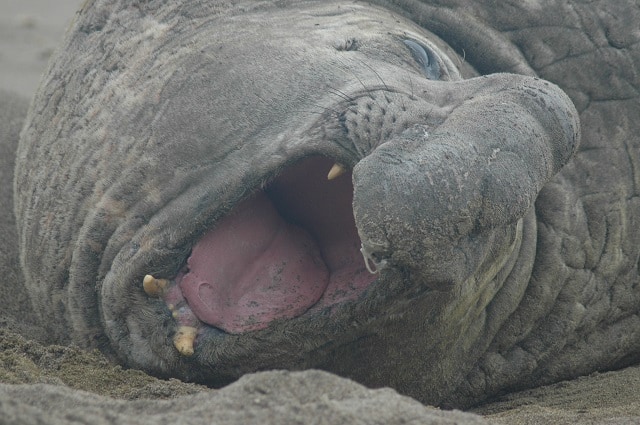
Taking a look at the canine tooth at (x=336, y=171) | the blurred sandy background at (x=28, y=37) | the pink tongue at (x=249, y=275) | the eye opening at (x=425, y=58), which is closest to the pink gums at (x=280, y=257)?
the pink tongue at (x=249, y=275)

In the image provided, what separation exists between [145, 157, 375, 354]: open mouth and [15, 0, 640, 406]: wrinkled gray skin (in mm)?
55

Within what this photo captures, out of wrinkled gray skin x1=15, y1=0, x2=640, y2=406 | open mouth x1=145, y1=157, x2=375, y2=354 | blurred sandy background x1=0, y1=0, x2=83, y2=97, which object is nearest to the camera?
wrinkled gray skin x1=15, y1=0, x2=640, y2=406

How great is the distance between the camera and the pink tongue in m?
3.00

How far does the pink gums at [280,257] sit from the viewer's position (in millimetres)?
3004

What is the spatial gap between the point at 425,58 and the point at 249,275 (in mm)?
1035

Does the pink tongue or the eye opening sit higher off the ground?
the eye opening

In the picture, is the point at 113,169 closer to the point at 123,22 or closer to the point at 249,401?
the point at 123,22

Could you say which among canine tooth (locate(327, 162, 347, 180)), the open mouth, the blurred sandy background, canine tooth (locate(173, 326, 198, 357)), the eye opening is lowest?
the blurred sandy background

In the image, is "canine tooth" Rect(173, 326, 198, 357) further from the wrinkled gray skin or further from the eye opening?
the eye opening

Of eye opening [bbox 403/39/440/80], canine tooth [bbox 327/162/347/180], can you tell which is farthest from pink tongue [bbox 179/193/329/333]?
eye opening [bbox 403/39/440/80]

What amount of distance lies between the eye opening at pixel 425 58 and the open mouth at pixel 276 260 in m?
0.56

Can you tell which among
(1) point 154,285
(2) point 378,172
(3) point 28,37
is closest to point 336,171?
(2) point 378,172

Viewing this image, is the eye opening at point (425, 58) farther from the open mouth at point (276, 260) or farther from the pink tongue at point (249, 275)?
the pink tongue at point (249, 275)

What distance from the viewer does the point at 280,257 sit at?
316 centimetres
